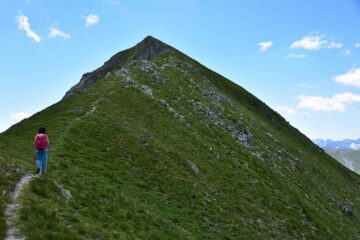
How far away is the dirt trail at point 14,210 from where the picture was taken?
15.0m

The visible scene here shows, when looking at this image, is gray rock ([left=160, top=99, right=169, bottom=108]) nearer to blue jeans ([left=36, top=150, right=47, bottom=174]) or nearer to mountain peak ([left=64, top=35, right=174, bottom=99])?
blue jeans ([left=36, top=150, right=47, bottom=174])

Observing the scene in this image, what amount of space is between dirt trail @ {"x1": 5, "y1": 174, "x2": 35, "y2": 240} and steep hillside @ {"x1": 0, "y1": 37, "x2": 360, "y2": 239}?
0.37 metres

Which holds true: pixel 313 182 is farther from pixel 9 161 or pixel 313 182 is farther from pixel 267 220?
pixel 9 161

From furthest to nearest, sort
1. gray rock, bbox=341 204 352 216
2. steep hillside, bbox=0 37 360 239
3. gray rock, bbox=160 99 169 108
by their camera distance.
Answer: gray rock, bbox=341 204 352 216, gray rock, bbox=160 99 169 108, steep hillside, bbox=0 37 360 239

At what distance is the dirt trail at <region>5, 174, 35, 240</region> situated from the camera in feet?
49.1

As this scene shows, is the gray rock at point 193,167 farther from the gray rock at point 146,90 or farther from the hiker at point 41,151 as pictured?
the gray rock at point 146,90

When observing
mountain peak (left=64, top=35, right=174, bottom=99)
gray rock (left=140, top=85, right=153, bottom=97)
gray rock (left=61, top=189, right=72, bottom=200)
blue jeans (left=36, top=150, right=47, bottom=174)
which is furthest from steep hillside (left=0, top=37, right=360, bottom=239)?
mountain peak (left=64, top=35, right=174, bottom=99)

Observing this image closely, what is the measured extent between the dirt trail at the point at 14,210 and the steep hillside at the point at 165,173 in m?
0.37

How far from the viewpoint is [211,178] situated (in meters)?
39.4

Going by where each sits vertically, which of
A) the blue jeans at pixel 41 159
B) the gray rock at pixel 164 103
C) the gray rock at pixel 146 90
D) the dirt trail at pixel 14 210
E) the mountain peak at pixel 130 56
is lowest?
the dirt trail at pixel 14 210

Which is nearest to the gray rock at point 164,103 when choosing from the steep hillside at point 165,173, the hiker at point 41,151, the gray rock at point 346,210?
the steep hillside at point 165,173

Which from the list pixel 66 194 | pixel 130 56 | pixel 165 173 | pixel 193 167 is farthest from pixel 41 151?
pixel 130 56

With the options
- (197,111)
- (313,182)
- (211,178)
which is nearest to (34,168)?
(211,178)

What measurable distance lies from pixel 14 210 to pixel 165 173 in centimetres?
1928
